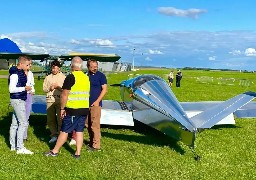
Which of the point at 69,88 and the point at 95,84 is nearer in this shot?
the point at 69,88

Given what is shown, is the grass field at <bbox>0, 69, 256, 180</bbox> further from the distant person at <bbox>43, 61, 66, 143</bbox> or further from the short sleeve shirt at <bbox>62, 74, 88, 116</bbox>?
the short sleeve shirt at <bbox>62, 74, 88, 116</bbox>

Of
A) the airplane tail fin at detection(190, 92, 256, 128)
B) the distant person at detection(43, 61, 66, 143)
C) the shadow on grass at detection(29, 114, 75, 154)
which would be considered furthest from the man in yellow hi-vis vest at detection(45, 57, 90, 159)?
the airplane tail fin at detection(190, 92, 256, 128)

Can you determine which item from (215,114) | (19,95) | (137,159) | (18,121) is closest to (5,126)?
(18,121)

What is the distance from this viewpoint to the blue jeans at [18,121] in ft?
22.1

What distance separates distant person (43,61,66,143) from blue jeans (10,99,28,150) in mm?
865

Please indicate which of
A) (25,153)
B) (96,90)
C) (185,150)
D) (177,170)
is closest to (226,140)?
(185,150)

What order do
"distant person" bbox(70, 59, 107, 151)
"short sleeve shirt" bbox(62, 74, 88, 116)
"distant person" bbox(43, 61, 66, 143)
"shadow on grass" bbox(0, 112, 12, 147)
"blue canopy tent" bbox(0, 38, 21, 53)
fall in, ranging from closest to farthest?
"short sleeve shirt" bbox(62, 74, 88, 116), "distant person" bbox(70, 59, 107, 151), "distant person" bbox(43, 61, 66, 143), "shadow on grass" bbox(0, 112, 12, 147), "blue canopy tent" bbox(0, 38, 21, 53)

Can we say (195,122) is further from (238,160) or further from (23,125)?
(23,125)

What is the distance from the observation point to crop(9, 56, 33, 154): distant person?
21.7ft

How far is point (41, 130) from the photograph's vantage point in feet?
30.7

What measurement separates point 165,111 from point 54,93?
2402 millimetres

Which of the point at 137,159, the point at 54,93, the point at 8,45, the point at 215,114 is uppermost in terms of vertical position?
the point at 8,45

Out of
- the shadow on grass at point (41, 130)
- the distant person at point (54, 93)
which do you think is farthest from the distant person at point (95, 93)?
the distant person at point (54, 93)

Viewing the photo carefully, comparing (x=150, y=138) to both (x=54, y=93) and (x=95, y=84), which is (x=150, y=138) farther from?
(x=54, y=93)
